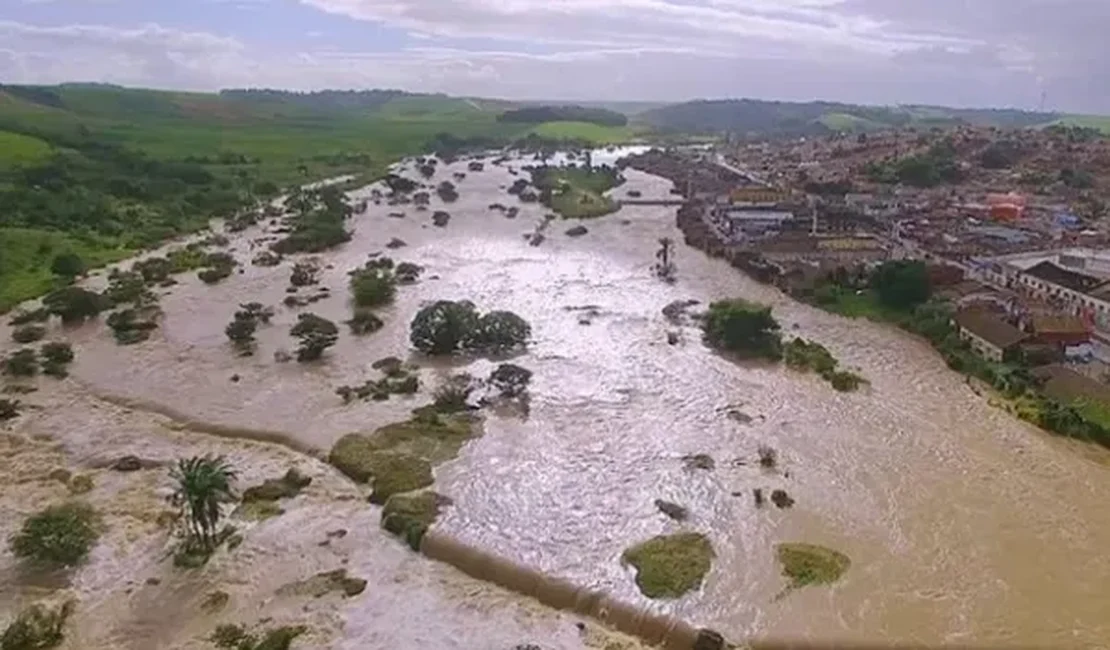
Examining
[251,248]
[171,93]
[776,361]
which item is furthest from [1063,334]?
[171,93]

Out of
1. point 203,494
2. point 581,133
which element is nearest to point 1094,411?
point 203,494

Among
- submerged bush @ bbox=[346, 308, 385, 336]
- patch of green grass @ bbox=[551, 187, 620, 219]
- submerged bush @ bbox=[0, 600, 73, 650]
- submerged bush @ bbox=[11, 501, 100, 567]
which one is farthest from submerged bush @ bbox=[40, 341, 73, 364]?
patch of green grass @ bbox=[551, 187, 620, 219]

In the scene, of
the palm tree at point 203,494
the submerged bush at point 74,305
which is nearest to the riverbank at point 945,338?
the palm tree at point 203,494

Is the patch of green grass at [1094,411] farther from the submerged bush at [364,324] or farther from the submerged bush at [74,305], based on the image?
the submerged bush at [74,305]

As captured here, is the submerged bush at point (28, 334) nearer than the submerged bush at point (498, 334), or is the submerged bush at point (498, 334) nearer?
the submerged bush at point (498, 334)

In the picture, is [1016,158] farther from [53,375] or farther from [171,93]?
[171,93]

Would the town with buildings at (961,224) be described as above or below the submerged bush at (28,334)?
above
